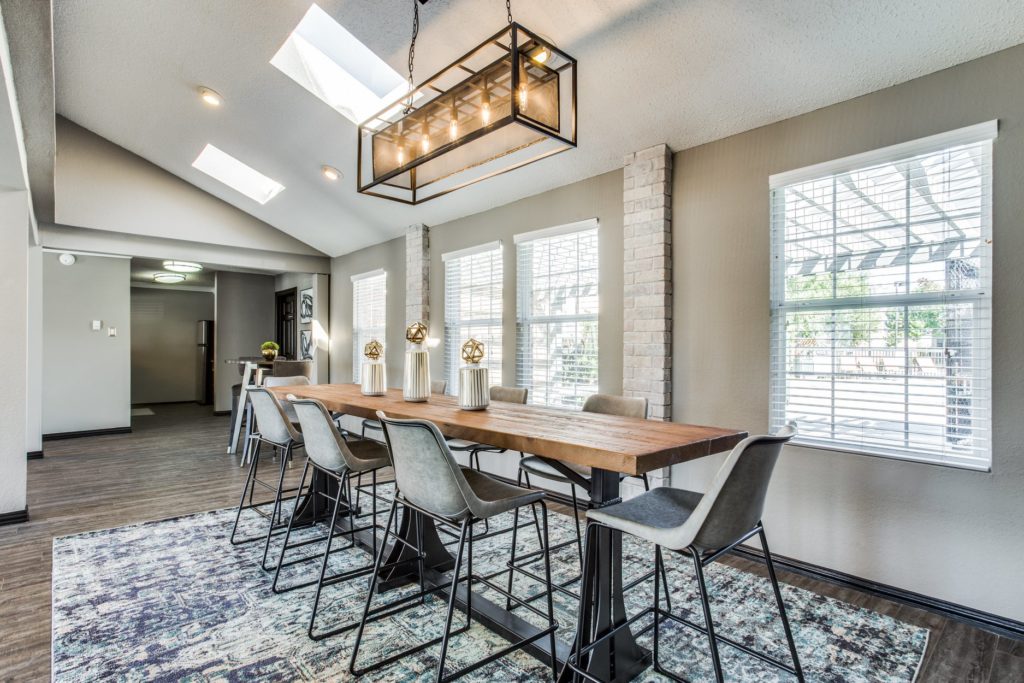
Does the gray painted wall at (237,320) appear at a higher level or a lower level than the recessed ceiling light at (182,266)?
lower

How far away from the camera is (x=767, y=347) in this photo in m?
3.03

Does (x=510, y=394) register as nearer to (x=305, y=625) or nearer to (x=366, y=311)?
(x=305, y=625)

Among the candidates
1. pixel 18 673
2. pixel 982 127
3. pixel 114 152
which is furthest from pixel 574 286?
pixel 114 152

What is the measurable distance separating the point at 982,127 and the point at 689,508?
2.19 m

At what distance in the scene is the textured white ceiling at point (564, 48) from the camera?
240 centimetres

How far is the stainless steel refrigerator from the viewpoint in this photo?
1024cm

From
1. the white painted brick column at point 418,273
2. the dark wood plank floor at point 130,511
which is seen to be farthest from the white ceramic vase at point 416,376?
the white painted brick column at point 418,273

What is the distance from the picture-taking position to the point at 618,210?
3791 millimetres

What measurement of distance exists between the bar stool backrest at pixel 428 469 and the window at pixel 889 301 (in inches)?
83.3

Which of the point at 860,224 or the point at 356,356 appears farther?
the point at 356,356

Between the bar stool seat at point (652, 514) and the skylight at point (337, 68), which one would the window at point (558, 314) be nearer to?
the skylight at point (337, 68)

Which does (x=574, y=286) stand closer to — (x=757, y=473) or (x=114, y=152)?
(x=757, y=473)

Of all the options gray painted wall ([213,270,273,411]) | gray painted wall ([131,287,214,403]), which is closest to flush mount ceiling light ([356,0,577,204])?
gray painted wall ([213,270,273,411])

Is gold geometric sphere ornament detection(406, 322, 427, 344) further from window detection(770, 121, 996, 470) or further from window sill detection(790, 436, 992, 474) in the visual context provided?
window sill detection(790, 436, 992, 474)
